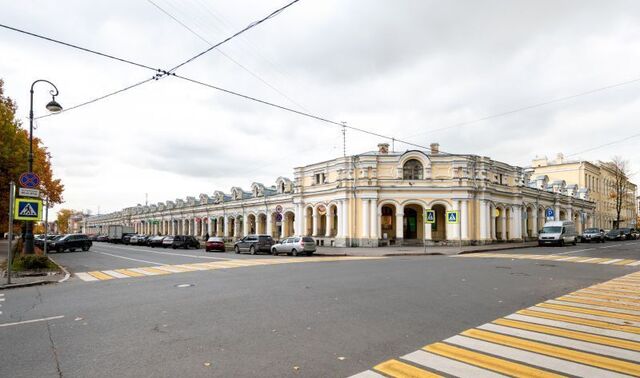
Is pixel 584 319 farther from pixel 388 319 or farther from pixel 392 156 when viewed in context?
pixel 392 156

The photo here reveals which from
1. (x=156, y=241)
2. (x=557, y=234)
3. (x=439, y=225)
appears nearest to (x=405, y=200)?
(x=439, y=225)

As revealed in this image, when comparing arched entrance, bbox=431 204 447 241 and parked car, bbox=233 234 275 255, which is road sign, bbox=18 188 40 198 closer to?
parked car, bbox=233 234 275 255

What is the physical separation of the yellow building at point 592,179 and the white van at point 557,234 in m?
27.2

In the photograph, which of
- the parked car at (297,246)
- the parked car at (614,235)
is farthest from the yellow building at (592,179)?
the parked car at (297,246)

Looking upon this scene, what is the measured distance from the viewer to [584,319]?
735 cm

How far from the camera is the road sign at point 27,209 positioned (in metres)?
13.6

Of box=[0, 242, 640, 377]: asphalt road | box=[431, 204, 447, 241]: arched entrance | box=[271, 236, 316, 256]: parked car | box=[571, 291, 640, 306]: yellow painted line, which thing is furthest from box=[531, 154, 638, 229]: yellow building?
box=[0, 242, 640, 377]: asphalt road

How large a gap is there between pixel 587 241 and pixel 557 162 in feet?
94.7

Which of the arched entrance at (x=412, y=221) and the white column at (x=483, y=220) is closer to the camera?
the white column at (x=483, y=220)

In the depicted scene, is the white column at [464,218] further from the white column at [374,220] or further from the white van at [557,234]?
the white column at [374,220]

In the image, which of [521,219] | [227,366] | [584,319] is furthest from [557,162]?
[227,366]

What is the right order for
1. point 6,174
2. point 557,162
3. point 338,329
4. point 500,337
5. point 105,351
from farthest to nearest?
1. point 557,162
2. point 6,174
3. point 338,329
4. point 500,337
5. point 105,351

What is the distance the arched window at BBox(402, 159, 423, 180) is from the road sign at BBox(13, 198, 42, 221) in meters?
29.6

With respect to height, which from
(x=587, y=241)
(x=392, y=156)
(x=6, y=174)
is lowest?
(x=587, y=241)
